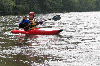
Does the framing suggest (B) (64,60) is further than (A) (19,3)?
No

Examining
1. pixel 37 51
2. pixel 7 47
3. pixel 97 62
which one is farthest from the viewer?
pixel 7 47

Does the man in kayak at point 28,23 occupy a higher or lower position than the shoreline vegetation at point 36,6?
lower

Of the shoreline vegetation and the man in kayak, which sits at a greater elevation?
the shoreline vegetation

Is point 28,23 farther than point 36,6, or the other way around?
point 36,6

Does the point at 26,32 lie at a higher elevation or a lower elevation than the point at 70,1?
lower

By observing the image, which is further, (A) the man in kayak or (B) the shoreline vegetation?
(B) the shoreline vegetation

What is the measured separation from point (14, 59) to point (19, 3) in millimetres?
40585

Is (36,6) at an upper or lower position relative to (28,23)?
upper

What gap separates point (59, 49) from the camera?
1073 cm

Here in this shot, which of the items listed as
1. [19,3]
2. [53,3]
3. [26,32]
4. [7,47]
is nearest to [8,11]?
[19,3]

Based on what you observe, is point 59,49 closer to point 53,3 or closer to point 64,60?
point 64,60

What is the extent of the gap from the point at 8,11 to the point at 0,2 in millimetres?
2508

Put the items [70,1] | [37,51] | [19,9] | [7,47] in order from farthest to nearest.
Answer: [70,1], [19,9], [7,47], [37,51]

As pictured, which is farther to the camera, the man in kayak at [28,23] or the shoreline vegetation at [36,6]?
the shoreline vegetation at [36,6]
